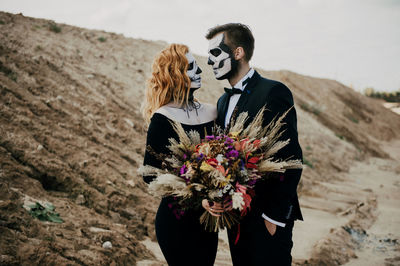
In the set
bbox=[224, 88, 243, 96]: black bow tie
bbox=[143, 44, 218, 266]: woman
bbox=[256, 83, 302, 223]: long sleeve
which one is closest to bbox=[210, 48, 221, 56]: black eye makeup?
bbox=[143, 44, 218, 266]: woman

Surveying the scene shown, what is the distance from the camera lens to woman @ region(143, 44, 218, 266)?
2.40 m

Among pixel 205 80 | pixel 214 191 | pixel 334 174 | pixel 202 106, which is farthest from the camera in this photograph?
pixel 205 80

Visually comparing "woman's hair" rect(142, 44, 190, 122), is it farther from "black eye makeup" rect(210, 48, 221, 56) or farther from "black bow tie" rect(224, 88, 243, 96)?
"black bow tie" rect(224, 88, 243, 96)

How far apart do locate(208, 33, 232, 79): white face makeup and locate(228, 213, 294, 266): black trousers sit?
1215mm

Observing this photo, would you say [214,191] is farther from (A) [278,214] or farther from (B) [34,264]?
(B) [34,264]

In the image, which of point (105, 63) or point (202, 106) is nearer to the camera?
point (202, 106)

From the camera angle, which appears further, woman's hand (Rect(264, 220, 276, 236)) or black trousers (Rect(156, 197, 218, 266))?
black trousers (Rect(156, 197, 218, 266))

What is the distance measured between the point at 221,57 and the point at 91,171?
4.07 m

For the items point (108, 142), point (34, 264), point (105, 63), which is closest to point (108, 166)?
point (108, 142)

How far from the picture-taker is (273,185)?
2.32m

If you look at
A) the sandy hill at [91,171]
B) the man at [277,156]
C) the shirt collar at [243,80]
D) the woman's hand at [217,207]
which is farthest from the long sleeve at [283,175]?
the sandy hill at [91,171]

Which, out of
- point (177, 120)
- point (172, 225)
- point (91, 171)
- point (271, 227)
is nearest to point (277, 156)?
point (271, 227)

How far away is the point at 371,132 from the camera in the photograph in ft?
85.5

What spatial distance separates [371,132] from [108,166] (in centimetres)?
2522
